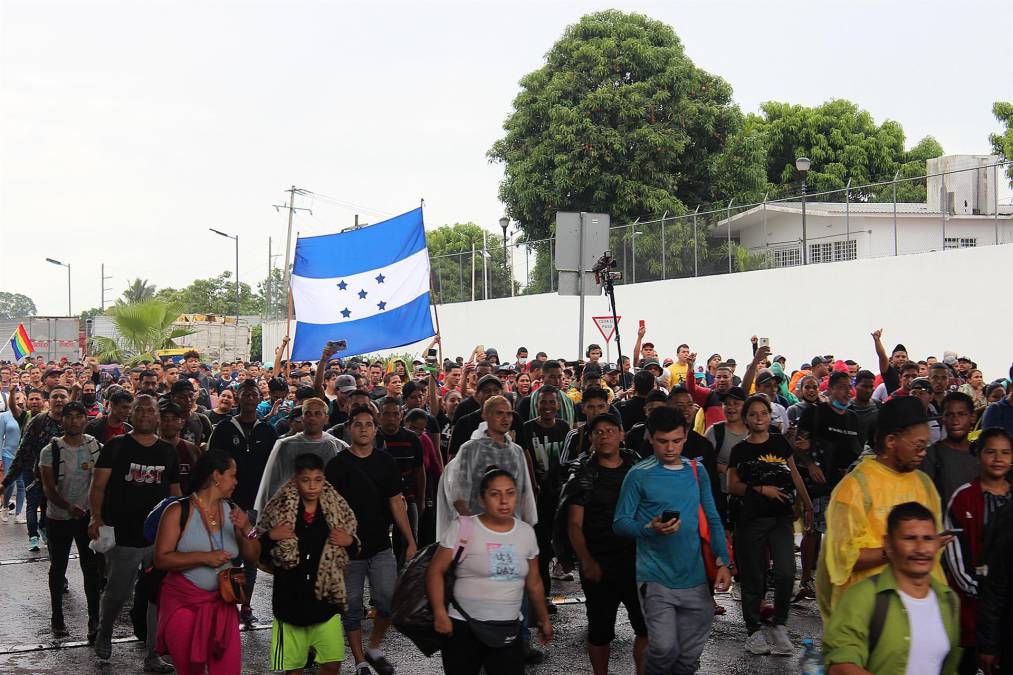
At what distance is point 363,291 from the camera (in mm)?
17859

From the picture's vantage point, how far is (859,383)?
1035cm

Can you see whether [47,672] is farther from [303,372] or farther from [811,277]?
[811,277]

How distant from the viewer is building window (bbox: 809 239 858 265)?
79.0ft

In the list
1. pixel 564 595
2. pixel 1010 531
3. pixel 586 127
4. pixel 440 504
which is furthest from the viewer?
pixel 586 127

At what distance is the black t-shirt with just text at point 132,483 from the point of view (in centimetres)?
778

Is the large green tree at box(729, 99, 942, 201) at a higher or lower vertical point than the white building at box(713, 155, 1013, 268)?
higher

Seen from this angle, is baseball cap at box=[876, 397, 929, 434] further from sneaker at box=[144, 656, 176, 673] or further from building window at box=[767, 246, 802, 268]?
building window at box=[767, 246, 802, 268]

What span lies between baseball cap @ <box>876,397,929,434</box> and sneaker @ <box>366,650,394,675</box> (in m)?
3.59

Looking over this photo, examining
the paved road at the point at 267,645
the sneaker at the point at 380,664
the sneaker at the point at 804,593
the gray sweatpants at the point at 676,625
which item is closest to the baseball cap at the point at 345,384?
the paved road at the point at 267,645

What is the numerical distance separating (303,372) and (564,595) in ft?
29.9


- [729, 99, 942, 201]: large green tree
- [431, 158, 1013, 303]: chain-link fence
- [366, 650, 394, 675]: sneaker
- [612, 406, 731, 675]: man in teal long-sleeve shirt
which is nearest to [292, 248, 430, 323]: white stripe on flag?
[431, 158, 1013, 303]: chain-link fence

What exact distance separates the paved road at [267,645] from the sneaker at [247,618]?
0.42 feet

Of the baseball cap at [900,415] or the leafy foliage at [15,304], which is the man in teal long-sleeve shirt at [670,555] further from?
the leafy foliage at [15,304]

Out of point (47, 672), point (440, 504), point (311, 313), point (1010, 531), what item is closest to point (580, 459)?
point (440, 504)
